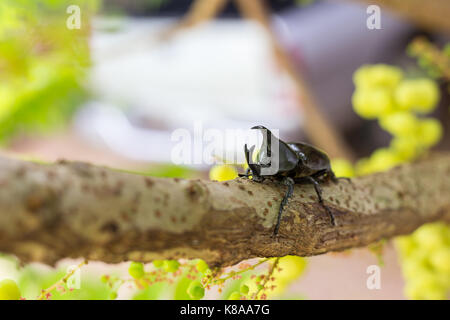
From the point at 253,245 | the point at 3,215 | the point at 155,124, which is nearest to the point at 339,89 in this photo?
the point at 155,124

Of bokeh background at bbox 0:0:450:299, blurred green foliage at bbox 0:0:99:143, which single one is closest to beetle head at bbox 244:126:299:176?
bokeh background at bbox 0:0:450:299

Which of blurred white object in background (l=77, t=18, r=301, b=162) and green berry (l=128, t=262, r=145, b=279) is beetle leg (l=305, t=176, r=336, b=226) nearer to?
green berry (l=128, t=262, r=145, b=279)

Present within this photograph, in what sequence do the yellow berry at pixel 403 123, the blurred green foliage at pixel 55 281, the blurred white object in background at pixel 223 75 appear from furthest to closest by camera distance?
1. the blurred white object in background at pixel 223 75
2. the yellow berry at pixel 403 123
3. the blurred green foliage at pixel 55 281

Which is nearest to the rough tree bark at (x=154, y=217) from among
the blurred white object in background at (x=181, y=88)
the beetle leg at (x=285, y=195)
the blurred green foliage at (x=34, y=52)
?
the beetle leg at (x=285, y=195)

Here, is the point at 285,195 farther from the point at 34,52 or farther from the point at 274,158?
the point at 34,52

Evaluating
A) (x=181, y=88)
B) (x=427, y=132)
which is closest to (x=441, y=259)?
(x=427, y=132)

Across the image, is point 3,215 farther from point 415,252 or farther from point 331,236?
point 415,252

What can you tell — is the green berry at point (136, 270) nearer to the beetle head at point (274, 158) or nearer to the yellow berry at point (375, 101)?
the beetle head at point (274, 158)

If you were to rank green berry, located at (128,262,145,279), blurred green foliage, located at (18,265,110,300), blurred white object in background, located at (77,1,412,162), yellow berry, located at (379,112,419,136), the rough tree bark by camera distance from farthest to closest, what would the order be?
blurred white object in background, located at (77,1,412,162) < yellow berry, located at (379,112,419,136) < blurred green foliage, located at (18,265,110,300) < green berry, located at (128,262,145,279) < the rough tree bark
